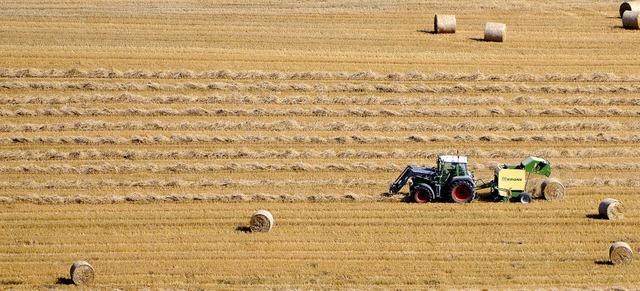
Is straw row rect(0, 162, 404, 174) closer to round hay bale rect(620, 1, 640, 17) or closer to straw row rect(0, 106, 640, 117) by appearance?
straw row rect(0, 106, 640, 117)

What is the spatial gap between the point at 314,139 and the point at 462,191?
6.01m

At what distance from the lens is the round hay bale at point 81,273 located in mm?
28516

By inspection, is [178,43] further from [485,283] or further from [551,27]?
[485,283]

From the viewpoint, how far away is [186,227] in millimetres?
32531

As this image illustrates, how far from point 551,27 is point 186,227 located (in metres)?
19.9

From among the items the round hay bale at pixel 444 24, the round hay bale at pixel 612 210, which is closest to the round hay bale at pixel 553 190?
the round hay bale at pixel 612 210

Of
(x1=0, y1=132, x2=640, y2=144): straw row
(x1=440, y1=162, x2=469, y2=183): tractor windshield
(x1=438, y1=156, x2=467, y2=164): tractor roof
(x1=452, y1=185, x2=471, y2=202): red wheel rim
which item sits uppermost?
(x1=0, y1=132, x2=640, y2=144): straw row

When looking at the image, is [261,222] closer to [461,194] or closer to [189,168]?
[189,168]

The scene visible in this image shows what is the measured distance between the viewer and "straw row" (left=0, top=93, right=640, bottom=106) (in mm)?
39875

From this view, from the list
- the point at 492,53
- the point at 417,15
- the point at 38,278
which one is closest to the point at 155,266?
the point at 38,278

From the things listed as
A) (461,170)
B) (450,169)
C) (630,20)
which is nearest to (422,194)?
(450,169)

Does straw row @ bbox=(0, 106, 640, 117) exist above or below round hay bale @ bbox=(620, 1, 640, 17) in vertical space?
below

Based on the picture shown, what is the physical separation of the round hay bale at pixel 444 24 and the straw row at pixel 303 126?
7422 mm

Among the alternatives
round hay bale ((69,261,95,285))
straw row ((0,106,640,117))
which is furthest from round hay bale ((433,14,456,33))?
round hay bale ((69,261,95,285))
